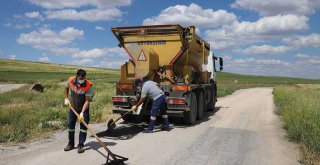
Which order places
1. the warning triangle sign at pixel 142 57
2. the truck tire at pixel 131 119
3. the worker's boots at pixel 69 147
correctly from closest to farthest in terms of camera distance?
the worker's boots at pixel 69 147
the warning triangle sign at pixel 142 57
the truck tire at pixel 131 119

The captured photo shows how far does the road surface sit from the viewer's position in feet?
21.9

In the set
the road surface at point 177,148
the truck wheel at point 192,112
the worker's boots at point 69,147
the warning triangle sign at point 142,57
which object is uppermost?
the warning triangle sign at point 142,57

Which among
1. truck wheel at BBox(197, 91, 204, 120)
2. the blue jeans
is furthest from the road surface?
truck wheel at BBox(197, 91, 204, 120)

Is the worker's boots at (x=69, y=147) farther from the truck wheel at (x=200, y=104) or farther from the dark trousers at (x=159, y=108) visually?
the truck wheel at (x=200, y=104)

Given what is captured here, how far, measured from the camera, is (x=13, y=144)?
7.85 m

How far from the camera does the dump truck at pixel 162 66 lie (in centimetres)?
1087

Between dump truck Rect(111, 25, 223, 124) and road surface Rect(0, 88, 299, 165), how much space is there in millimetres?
745

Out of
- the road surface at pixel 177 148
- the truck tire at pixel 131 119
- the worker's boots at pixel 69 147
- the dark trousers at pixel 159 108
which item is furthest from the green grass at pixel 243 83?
the worker's boots at pixel 69 147

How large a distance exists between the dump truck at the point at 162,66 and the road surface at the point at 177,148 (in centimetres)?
74

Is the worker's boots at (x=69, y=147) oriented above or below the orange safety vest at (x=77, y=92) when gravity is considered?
below

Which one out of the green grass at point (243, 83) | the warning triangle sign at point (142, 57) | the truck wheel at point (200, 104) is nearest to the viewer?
the warning triangle sign at point (142, 57)

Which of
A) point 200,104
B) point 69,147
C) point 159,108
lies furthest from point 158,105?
point 69,147

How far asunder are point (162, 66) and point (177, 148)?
4.23 m

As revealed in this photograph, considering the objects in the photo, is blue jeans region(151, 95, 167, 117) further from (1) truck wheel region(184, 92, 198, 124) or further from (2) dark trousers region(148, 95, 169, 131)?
(1) truck wheel region(184, 92, 198, 124)
